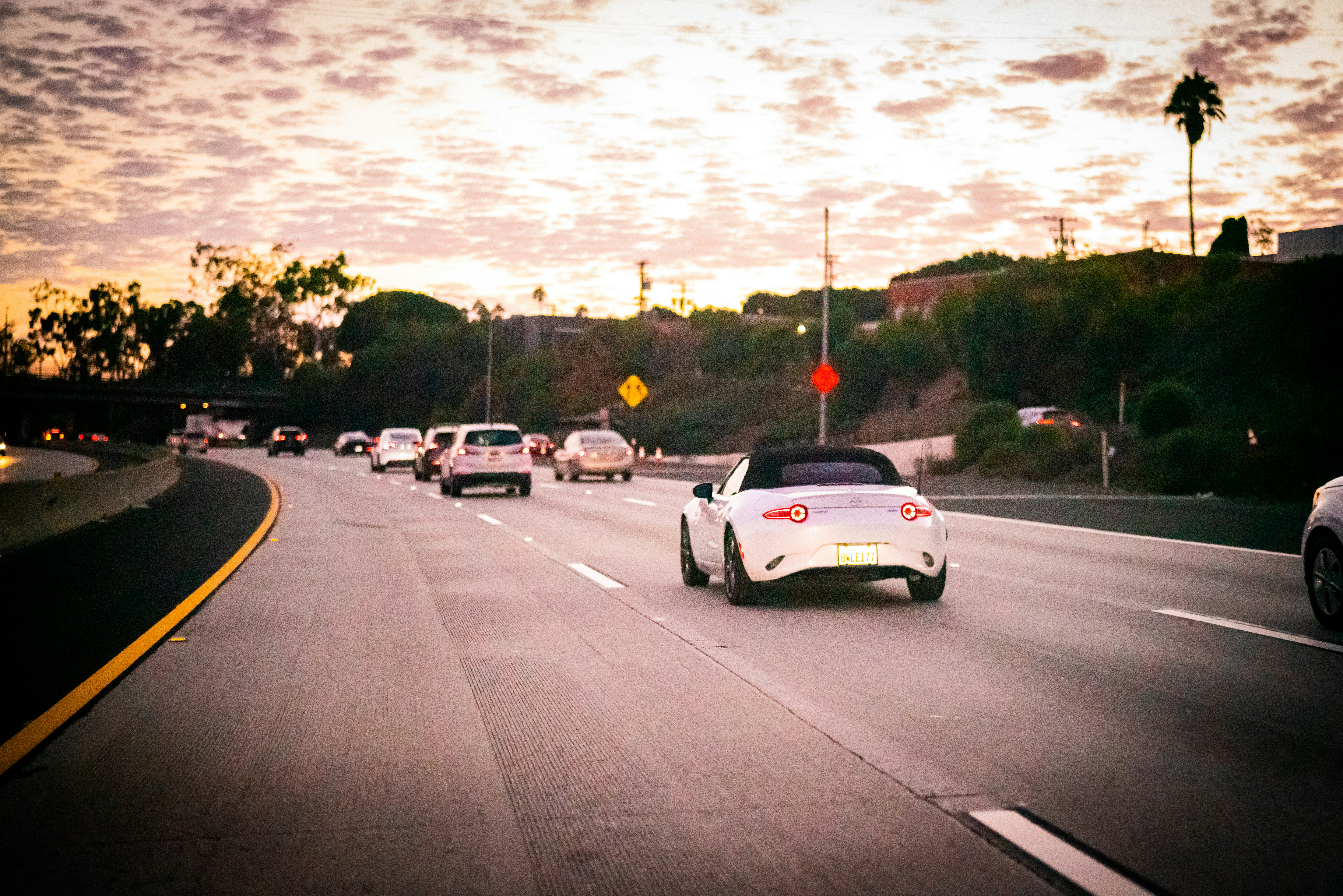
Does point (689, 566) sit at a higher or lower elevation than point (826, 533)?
lower

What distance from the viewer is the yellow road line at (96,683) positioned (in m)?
6.82

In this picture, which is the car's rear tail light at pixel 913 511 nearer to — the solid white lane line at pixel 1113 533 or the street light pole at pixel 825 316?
the solid white lane line at pixel 1113 533

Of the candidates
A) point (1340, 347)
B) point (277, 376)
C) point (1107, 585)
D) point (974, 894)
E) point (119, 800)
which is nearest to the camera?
point (974, 894)

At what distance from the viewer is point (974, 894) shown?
15.1 ft

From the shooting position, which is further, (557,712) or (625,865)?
(557,712)

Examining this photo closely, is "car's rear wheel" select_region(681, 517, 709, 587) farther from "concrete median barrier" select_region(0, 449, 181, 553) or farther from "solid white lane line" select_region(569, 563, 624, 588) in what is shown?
"concrete median barrier" select_region(0, 449, 181, 553)

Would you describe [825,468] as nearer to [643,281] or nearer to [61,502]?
[61,502]

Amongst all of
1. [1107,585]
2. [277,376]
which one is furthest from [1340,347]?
[277,376]

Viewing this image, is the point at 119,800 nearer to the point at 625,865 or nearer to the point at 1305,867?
the point at 625,865

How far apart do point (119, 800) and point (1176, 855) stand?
162 inches

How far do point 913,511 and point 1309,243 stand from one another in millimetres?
85991

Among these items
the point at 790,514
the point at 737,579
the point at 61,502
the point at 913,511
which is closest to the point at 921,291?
the point at 61,502

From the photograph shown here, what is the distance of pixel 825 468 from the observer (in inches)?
528

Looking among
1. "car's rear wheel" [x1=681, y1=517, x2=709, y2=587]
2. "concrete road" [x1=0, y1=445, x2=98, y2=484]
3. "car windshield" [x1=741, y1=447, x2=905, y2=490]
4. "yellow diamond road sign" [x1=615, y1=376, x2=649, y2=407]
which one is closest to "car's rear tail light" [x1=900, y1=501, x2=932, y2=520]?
"car windshield" [x1=741, y1=447, x2=905, y2=490]
